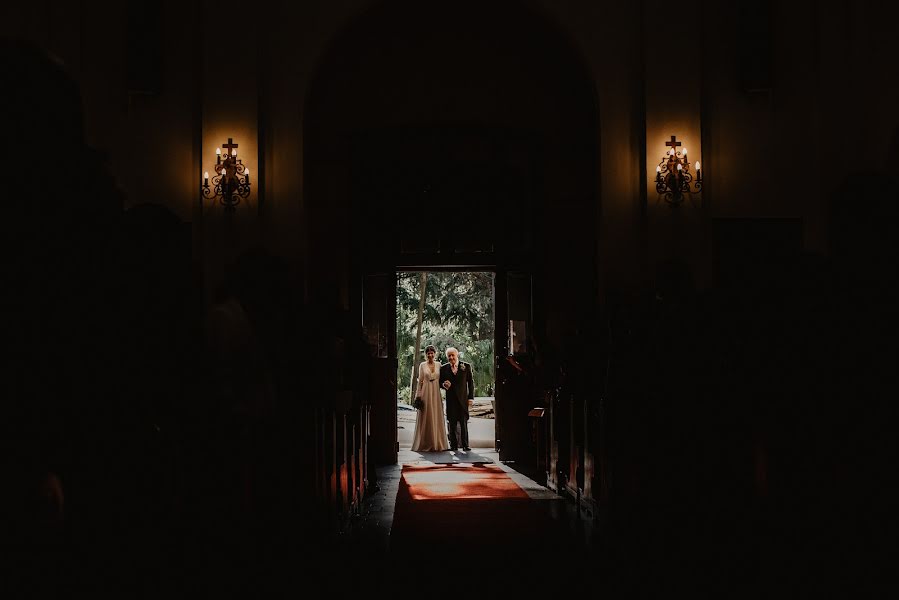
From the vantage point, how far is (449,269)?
420 inches

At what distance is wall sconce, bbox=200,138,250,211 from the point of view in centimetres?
794

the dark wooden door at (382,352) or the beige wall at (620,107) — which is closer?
the beige wall at (620,107)

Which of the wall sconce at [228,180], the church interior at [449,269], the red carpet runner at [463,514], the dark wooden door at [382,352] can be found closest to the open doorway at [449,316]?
the church interior at [449,269]

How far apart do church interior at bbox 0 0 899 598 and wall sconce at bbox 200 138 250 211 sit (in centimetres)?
3

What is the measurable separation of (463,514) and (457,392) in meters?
5.50

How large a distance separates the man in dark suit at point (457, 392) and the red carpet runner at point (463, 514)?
2.64 m

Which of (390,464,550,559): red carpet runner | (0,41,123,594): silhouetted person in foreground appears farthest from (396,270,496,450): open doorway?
(0,41,123,594): silhouetted person in foreground

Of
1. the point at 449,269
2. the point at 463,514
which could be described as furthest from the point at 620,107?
the point at 463,514

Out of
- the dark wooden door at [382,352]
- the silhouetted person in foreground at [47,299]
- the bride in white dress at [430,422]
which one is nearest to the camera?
the silhouetted person in foreground at [47,299]

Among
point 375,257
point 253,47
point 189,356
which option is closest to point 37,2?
point 253,47

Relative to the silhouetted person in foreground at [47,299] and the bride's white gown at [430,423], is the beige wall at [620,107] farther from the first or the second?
the silhouetted person in foreground at [47,299]

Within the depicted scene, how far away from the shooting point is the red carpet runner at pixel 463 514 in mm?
5447

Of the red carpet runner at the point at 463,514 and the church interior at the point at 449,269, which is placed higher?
the church interior at the point at 449,269

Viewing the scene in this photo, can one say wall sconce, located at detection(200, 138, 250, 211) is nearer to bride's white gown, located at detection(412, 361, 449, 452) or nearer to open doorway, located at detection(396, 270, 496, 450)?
bride's white gown, located at detection(412, 361, 449, 452)
